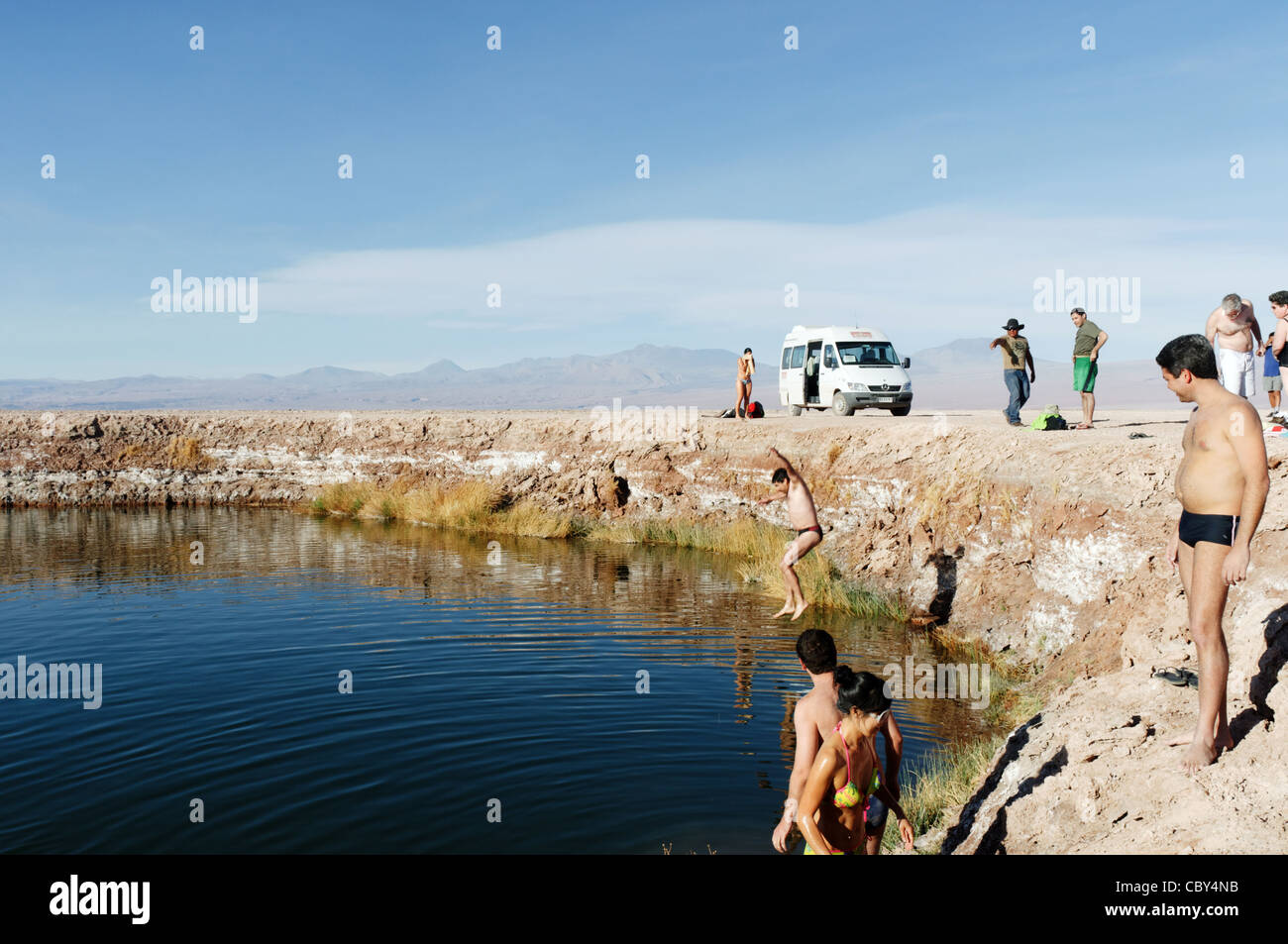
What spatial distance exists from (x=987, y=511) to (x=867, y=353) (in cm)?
1145

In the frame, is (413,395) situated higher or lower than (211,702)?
higher

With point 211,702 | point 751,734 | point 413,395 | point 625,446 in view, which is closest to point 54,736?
point 211,702

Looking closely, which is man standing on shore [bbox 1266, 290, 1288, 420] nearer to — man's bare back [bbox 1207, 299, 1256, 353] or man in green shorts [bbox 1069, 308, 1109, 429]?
man's bare back [bbox 1207, 299, 1256, 353]

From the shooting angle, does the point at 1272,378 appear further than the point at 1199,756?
Yes

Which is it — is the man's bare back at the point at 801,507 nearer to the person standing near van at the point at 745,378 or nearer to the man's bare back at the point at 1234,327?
the man's bare back at the point at 1234,327

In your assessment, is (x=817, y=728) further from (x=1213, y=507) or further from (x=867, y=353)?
(x=867, y=353)

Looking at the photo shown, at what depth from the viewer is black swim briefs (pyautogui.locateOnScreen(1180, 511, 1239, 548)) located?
5.41m

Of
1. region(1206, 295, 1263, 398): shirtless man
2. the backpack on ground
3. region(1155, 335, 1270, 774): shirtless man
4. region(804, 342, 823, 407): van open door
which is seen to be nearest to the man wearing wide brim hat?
the backpack on ground

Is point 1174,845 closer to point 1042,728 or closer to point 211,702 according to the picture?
point 1042,728

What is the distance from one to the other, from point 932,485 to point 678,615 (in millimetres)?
4858

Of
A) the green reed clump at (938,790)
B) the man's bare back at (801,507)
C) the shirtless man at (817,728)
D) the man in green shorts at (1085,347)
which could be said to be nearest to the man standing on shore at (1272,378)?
the man in green shorts at (1085,347)

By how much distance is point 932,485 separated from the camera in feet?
50.7

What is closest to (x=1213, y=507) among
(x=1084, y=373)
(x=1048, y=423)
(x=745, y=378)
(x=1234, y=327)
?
(x=1234, y=327)

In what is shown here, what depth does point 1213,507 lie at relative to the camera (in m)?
5.47
